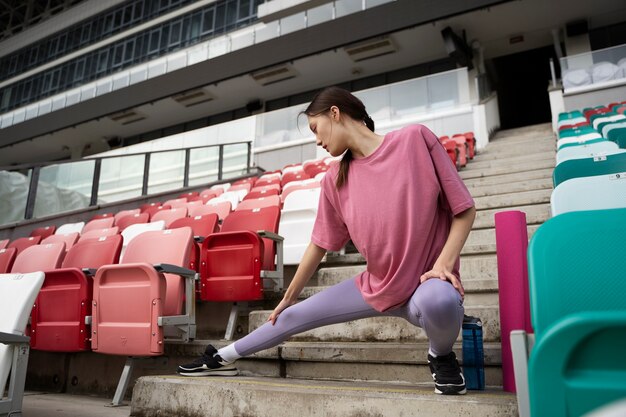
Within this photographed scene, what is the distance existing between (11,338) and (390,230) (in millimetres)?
1156

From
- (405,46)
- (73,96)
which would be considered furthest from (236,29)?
(73,96)

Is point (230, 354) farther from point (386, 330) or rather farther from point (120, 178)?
point (120, 178)

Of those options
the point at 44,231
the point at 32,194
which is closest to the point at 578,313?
the point at 44,231

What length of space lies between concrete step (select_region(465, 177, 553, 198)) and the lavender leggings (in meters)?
2.38

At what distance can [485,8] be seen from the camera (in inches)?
365

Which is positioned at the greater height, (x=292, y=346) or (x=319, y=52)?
(x=319, y=52)

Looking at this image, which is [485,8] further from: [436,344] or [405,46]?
[436,344]

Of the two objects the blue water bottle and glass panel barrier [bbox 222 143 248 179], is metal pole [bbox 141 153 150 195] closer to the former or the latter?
glass panel barrier [bbox 222 143 248 179]

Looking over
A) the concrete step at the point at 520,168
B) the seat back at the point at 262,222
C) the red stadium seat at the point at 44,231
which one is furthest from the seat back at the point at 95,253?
the concrete step at the point at 520,168

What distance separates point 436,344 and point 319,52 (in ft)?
33.9

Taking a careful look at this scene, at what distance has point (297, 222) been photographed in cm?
310

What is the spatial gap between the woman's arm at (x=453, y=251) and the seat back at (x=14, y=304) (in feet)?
4.14

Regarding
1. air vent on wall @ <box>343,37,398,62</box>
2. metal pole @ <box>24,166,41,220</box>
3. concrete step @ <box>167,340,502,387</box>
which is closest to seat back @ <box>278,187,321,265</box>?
concrete step @ <box>167,340,502,387</box>

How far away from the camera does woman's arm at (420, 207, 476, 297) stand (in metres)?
1.24
